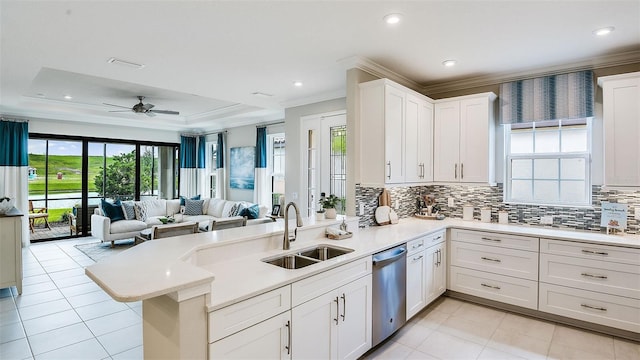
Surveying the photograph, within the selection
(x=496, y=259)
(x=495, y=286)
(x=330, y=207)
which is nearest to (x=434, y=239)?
(x=496, y=259)

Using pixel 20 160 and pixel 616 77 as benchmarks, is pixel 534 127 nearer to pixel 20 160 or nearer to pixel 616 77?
pixel 616 77

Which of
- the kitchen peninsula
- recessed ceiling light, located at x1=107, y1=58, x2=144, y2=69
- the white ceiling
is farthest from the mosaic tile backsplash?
recessed ceiling light, located at x1=107, y1=58, x2=144, y2=69

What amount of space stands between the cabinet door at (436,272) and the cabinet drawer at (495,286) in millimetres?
135

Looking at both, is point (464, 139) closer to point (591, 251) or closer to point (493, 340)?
point (591, 251)

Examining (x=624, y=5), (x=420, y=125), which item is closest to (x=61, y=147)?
(x=420, y=125)

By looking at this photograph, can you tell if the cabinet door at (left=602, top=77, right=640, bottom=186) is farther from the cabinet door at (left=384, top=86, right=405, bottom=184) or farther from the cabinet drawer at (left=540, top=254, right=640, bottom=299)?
the cabinet door at (left=384, top=86, right=405, bottom=184)

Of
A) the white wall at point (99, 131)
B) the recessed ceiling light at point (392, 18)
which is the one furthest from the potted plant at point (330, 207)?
the white wall at point (99, 131)

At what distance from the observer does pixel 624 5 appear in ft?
7.55

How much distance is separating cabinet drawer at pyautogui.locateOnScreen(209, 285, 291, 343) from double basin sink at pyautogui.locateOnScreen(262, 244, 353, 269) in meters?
0.55

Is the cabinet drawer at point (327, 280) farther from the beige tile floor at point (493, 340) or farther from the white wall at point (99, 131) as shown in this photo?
the white wall at point (99, 131)

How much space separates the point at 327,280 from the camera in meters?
2.17

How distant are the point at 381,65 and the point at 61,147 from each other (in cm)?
748

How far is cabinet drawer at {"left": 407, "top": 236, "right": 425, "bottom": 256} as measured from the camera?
3.10 metres

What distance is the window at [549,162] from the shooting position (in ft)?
11.9
